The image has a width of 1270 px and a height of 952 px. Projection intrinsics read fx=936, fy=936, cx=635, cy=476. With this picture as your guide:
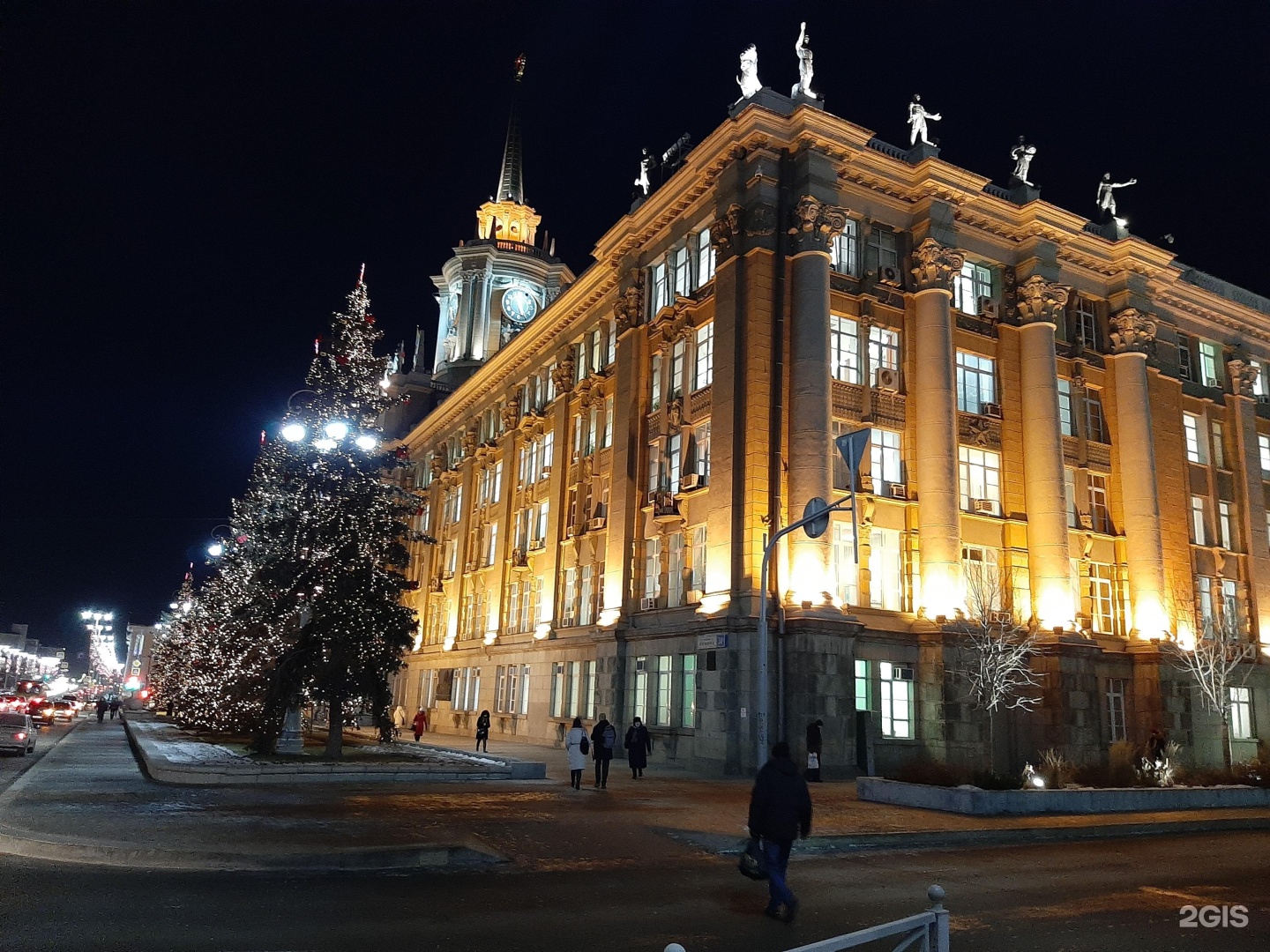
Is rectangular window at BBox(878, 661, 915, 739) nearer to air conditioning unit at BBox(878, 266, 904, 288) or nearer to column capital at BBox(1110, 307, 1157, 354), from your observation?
air conditioning unit at BBox(878, 266, 904, 288)

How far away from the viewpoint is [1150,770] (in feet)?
82.9

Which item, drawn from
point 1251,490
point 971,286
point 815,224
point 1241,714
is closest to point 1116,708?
point 1241,714

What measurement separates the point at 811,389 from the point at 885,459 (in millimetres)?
4537

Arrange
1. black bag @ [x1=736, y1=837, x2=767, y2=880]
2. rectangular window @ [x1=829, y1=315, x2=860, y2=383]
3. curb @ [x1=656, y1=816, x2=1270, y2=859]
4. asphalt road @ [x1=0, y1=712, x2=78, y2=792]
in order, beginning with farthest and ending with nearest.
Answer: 1. rectangular window @ [x1=829, y1=315, x2=860, y2=383]
2. asphalt road @ [x1=0, y1=712, x2=78, y2=792]
3. curb @ [x1=656, y1=816, x2=1270, y2=859]
4. black bag @ [x1=736, y1=837, x2=767, y2=880]

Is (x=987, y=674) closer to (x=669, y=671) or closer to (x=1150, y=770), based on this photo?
(x=1150, y=770)

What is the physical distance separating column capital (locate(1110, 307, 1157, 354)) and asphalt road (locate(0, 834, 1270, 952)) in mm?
29685

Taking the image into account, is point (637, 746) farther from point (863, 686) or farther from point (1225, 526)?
point (1225, 526)

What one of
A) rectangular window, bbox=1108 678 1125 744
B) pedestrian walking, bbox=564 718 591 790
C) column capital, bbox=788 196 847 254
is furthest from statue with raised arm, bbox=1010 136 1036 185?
pedestrian walking, bbox=564 718 591 790

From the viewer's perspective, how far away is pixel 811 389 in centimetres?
3047

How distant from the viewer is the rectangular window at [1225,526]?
40562 millimetres

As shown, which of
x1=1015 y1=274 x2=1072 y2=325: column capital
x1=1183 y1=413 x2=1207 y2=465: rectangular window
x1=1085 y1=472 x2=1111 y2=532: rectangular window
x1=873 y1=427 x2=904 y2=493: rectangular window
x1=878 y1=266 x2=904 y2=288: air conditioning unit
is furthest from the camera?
x1=1183 y1=413 x2=1207 y2=465: rectangular window

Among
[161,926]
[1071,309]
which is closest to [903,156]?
[1071,309]

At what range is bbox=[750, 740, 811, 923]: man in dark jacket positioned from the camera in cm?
974

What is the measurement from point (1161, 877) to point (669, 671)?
66.8 ft
